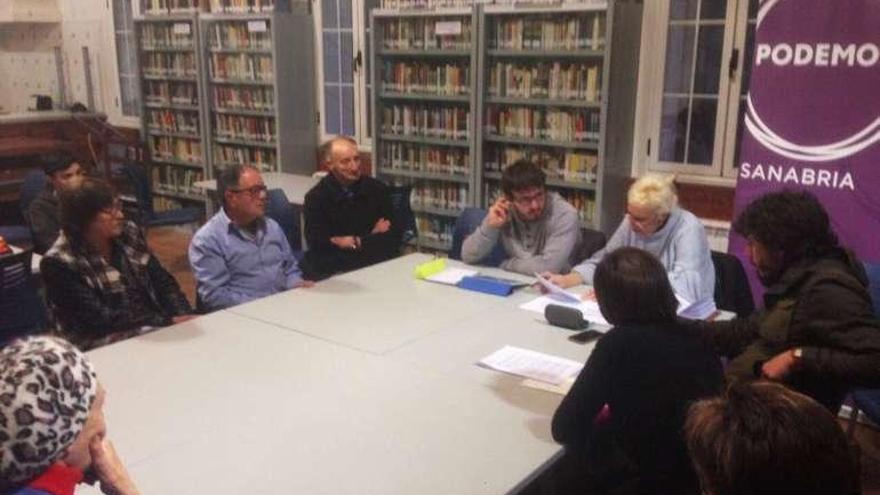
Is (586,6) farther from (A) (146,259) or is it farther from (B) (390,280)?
(A) (146,259)

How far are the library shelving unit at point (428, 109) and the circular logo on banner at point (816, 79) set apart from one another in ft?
6.31

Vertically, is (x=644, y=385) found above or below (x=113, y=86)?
below

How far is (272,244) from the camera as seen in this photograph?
3336 mm

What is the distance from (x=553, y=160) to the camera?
Answer: 477 centimetres

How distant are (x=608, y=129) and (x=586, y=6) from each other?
0.72 m

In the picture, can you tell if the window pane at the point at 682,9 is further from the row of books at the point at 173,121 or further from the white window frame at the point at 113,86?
the white window frame at the point at 113,86

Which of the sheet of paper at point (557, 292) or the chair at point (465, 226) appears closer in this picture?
the sheet of paper at point (557, 292)

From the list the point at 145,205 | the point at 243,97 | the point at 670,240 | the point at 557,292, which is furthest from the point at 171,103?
the point at 670,240

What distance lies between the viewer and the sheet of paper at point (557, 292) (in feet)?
9.53

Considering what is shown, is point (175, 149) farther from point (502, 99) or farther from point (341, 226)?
point (341, 226)

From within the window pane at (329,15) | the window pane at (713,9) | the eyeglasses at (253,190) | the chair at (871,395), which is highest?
the window pane at (329,15)

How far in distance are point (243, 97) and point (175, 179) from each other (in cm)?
146

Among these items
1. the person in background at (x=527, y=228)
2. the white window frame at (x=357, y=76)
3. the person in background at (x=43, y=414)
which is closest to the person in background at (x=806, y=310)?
the person in background at (x=527, y=228)

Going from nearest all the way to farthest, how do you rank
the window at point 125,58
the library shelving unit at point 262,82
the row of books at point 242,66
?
the library shelving unit at point 262,82, the row of books at point 242,66, the window at point 125,58
